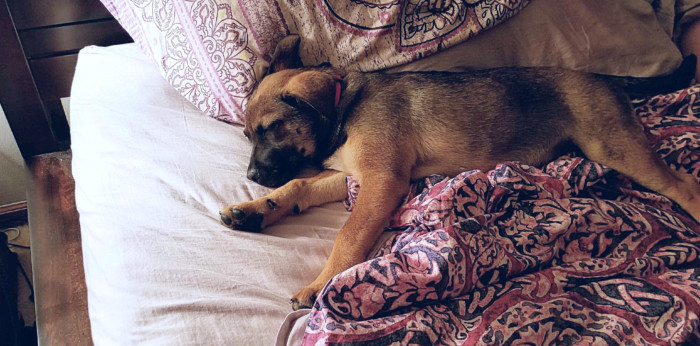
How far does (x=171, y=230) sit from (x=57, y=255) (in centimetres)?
78

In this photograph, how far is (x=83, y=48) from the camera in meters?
2.24

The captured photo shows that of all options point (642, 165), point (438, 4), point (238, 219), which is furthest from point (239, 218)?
point (642, 165)

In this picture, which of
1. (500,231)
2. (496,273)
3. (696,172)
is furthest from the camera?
(696,172)

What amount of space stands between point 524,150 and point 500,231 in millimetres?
506

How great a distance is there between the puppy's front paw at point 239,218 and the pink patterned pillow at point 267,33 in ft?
1.57

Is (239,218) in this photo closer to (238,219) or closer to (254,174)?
(238,219)

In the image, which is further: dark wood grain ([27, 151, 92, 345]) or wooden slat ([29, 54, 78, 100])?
wooden slat ([29, 54, 78, 100])

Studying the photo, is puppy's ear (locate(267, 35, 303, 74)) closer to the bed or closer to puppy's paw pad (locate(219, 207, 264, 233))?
the bed

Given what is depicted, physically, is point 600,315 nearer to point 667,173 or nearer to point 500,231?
point 500,231

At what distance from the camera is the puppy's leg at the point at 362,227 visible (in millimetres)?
1370

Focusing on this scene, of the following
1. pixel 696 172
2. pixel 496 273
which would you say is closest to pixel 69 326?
pixel 496 273

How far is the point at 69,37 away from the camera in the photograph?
222 cm

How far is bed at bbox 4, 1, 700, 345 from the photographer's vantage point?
120cm

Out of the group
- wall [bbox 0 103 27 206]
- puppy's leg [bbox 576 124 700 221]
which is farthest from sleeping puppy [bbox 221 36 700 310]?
wall [bbox 0 103 27 206]
